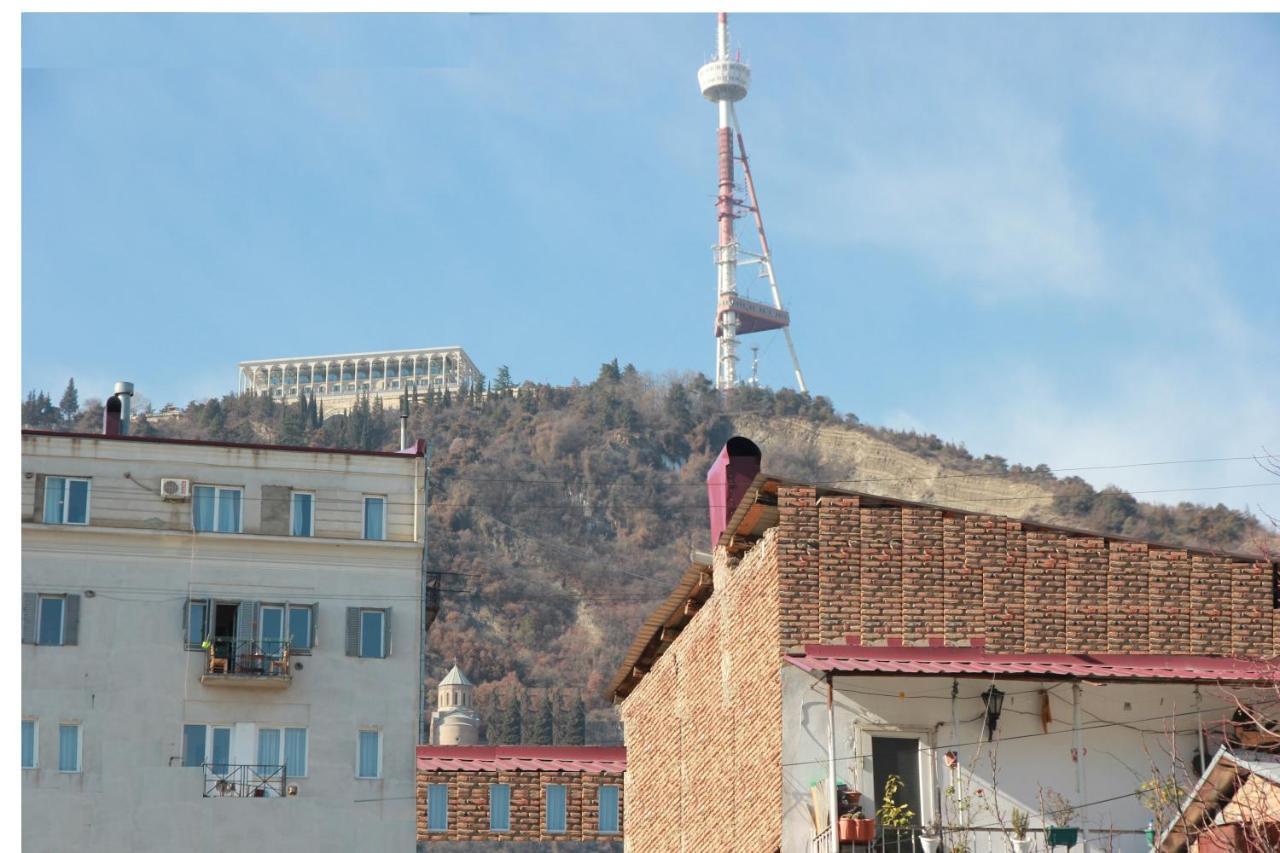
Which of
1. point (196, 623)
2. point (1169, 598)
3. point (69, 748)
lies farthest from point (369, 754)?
point (1169, 598)

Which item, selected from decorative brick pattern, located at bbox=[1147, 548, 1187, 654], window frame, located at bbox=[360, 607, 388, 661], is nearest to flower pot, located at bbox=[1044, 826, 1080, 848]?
decorative brick pattern, located at bbox=[1147, 548, 1187, 654]

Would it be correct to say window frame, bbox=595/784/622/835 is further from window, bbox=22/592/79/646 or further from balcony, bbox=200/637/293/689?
window, bbox=22/592/79/646

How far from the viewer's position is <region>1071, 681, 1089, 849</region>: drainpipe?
2888 centimetres

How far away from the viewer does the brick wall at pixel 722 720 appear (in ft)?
98.9

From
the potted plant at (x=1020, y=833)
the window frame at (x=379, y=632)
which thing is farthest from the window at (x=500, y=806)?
the potted plant at (x=1020, y=833)

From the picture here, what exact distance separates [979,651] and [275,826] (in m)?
15.1

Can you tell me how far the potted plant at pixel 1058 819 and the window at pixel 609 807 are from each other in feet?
62.7

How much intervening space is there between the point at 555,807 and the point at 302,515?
10.7m

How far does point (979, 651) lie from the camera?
30.3m

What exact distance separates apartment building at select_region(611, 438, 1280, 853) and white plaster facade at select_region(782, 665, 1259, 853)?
1.2 inches

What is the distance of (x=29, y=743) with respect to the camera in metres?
37.3
